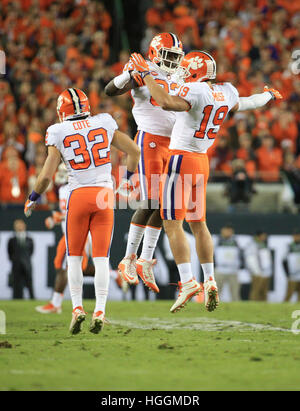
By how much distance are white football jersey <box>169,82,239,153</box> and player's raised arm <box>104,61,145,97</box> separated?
0.46 meters

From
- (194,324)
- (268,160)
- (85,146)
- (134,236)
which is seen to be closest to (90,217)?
(85,146)

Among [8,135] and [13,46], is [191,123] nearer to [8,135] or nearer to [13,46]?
[8,135]

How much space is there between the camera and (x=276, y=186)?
13602 mm

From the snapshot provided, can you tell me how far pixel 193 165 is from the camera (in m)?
7.44

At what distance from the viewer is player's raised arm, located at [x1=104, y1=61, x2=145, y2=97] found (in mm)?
7328

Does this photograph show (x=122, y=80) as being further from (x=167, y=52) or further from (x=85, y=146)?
(x=85, y=146)

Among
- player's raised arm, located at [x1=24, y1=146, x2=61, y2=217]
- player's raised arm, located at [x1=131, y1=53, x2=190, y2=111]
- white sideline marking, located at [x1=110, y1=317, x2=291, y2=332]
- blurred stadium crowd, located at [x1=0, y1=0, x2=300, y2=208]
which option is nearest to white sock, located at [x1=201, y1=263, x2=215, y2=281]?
white sideline marking, located at [x1=110, y1=317, x2=291, y2=332]

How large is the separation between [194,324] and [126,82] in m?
3.13

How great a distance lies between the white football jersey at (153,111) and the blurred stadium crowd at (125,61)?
5227mm

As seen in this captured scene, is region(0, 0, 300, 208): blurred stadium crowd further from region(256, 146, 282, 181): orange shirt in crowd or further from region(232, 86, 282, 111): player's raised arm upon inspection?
region(232, 86, 282, 111): player's raised arm

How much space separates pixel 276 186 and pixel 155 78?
6448mm

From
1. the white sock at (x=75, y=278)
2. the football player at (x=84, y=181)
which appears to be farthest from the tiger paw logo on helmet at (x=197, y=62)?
the white sock at (x=75, y=278)
